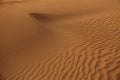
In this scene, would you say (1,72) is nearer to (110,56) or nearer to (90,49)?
(90,49)

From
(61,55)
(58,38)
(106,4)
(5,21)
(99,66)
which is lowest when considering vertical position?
(99,66)

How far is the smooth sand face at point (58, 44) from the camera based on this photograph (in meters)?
4.40

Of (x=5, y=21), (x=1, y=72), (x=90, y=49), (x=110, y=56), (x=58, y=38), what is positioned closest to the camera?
(x=1, y=72)

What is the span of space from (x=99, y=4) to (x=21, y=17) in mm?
4451

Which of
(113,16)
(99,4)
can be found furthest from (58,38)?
(99,4)

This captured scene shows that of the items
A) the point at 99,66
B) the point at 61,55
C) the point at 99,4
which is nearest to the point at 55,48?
the point at 61,55

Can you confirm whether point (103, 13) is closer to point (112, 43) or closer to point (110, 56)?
point (112, 43)

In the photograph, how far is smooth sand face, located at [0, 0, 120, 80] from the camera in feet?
14.4

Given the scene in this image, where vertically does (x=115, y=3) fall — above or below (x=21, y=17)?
above

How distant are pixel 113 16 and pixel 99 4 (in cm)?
186

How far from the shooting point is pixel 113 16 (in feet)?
25.3

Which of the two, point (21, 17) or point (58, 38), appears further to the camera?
point (21, 17)

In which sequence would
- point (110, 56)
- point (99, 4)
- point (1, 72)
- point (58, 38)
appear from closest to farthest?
point (1, 72)
point (110, 56)
point (58, 38)
point (99, 4)

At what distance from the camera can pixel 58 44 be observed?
17.8 feet
